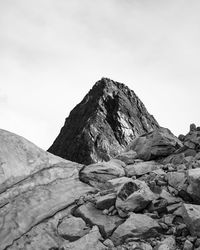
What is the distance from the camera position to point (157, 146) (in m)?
15.4

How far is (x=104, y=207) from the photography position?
10.3m

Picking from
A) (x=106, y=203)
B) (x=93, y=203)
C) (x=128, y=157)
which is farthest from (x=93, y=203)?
(x=128, y=157)

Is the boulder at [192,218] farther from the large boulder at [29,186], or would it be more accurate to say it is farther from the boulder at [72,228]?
the large boulder at [29,186]

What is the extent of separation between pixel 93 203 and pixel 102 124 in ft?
337

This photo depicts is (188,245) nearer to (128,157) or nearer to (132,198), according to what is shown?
(132,198)

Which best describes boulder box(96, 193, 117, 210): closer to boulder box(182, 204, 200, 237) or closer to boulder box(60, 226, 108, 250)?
boulder box(60, 226, 108, 250)

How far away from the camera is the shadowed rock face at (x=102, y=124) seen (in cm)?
10569

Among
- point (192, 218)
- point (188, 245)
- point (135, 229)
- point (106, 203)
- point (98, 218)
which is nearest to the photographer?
point (188, 245)

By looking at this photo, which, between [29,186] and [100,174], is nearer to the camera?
[29,186]

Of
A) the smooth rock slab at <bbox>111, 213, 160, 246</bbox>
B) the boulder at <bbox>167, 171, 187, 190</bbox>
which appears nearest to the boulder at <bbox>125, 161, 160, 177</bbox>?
the boulder at <bbox>167, 171, 187, 190</bbox>

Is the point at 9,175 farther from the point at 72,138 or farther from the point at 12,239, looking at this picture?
the point at 72,138

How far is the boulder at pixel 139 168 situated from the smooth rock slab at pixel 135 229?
3.70 meters

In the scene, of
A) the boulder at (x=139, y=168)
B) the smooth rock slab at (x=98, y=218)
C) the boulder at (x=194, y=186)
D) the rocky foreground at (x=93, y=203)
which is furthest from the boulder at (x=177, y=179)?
the smooth rock slab at (x=98, y=218)

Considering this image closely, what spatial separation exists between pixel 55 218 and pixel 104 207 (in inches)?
60.7
